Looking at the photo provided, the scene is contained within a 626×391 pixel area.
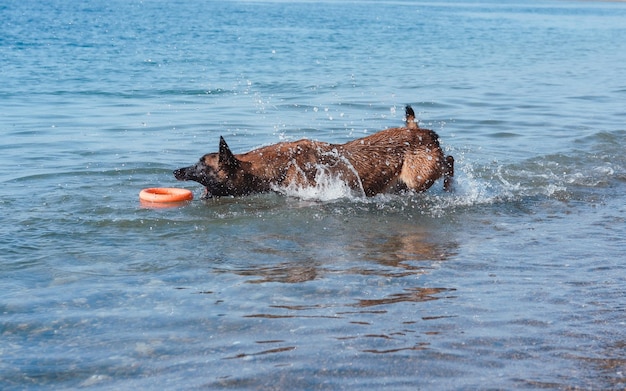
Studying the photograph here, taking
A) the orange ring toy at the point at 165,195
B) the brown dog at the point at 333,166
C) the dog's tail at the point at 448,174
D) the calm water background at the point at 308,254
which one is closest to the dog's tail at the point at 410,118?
the brown dog at the point at 333,166

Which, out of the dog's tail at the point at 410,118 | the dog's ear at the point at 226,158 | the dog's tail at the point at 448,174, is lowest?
the dog's tail at the point at 448,174

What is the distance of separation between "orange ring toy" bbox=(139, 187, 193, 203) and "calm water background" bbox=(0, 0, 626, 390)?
165 millimetres

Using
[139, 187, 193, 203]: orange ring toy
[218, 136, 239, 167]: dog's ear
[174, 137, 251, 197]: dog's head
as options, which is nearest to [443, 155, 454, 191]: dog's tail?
[174, 137, 251, 197]: dog's head

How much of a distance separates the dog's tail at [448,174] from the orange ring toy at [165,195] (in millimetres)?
2903

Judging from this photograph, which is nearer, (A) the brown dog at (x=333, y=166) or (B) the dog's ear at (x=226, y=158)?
(B) the dog's ear at (x=226, y=158)

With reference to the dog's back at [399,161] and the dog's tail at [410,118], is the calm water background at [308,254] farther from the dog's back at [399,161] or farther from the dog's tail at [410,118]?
the dog's tail at [410,118]

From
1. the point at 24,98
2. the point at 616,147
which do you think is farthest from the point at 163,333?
the point at 24,98

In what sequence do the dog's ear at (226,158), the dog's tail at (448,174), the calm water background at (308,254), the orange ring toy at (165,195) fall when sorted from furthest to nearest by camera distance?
1. the dog's tail at (448,174)
2. the orange ring toy at (165,195)
3. the dog's ear at (226,158)
4. the calm water background at (308,254)

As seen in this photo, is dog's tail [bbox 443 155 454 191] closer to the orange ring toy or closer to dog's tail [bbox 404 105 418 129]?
dog's tail [bbox 404 105 418 129]

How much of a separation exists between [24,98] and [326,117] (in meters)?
6.90

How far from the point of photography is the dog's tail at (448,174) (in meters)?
9.71

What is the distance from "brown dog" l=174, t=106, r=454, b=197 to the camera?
30.7 feet

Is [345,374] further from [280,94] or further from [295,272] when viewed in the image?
[280,94]

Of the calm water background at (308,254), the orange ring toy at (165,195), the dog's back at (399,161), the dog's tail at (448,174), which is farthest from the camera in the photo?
the dog's tail at (448,174)
